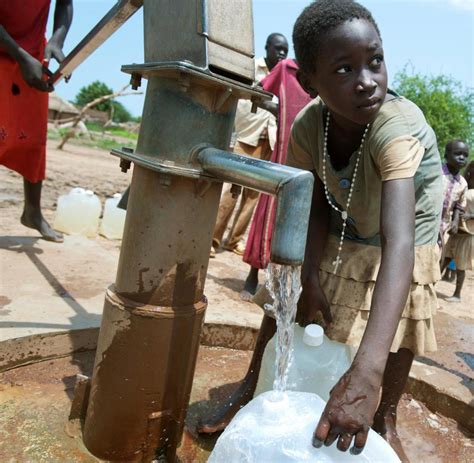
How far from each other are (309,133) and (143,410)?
108cm

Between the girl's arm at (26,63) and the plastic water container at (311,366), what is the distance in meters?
2.00

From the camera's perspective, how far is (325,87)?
4.94 ft

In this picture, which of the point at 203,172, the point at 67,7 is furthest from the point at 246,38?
the point at 67,7

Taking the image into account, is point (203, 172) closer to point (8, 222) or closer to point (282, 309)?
point (282, 309)

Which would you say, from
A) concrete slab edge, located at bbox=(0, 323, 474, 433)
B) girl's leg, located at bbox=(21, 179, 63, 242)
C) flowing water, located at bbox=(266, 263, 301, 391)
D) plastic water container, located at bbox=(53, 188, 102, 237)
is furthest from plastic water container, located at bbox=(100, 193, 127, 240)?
flowing water, located at bbox=(266, 263, 301, 391)

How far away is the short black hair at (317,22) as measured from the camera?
1.45 meters

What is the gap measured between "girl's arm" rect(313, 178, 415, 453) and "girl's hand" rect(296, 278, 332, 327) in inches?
23.1

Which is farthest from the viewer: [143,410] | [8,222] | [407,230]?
[8,222]

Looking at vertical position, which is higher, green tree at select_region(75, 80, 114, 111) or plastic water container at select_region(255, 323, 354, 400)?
green tree at select_region(75, 80, 114, 111)

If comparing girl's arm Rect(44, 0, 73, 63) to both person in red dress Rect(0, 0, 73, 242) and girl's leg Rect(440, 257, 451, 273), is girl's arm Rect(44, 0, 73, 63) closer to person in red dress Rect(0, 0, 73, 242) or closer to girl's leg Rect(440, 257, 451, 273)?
person in red dress Rect(0, 0, 73, 242)

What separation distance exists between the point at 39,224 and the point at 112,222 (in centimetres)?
106

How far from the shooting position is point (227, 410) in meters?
1.87

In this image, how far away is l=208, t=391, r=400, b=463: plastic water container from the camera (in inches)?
45.6

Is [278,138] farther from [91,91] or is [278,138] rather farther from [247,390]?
[91,91]
